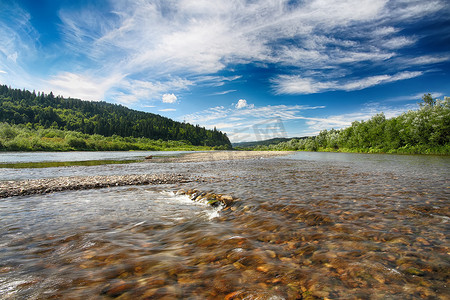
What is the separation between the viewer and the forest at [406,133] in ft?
201

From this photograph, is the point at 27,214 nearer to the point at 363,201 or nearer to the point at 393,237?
the point at 393,237

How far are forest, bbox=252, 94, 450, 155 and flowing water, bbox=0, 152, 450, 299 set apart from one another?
246ft

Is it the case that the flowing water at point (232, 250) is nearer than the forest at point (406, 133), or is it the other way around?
the flowing water at point (232, 250)

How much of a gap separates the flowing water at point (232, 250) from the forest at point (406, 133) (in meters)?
75.0

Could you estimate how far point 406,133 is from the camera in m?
72.7

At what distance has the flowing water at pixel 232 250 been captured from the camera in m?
3.37

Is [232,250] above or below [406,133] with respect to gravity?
below

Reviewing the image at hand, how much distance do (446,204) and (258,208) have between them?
7809 mm

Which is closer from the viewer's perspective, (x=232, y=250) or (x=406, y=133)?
(x=232, y=250)

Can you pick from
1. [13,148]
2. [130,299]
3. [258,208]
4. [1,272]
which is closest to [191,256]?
[130,299]

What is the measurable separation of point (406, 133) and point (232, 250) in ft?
306

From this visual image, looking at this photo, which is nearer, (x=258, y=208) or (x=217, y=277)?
(x=217, y=277)

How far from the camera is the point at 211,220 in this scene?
7398 millimetres

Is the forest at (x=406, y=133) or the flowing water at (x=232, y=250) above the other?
the forest at (x=406, y=133)
